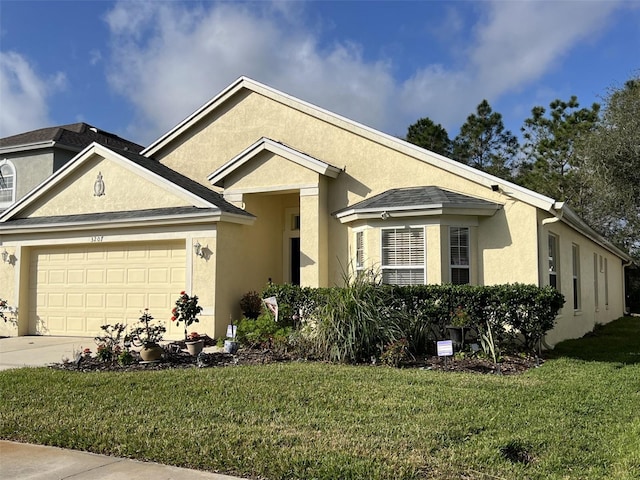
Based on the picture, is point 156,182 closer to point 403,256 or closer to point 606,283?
point 403,256

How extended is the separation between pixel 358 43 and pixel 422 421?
9.61 m

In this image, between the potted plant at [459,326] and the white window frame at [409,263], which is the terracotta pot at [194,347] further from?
the potted plant at [459,326]

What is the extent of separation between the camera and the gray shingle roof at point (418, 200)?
12258 millimetres

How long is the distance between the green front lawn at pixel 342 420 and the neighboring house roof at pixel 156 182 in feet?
17.5

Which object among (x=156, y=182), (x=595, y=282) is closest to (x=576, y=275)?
(x=595, y=282)

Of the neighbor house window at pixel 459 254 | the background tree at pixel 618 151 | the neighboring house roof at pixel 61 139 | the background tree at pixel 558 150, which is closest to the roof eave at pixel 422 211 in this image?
the neighbor house window at pixel 459 254

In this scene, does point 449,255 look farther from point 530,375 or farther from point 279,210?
point 279,210

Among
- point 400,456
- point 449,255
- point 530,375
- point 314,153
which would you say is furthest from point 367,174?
point 400,456

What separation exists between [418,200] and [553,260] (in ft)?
13.9

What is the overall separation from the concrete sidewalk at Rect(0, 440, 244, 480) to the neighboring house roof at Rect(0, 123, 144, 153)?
53.6 feet

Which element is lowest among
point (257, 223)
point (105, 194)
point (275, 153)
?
point (257, 223)

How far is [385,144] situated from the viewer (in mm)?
14047

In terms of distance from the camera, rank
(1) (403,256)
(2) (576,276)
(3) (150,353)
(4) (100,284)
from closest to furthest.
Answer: (3) (150,353) < (1) (403,256) < (4) (100,284) < (2) (576,276)

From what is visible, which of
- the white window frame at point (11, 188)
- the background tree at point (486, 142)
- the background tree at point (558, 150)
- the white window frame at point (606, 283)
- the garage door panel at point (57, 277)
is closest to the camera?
the garage door panel at point (57, 277)
